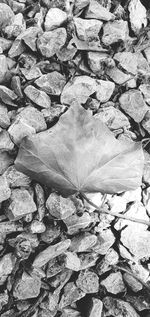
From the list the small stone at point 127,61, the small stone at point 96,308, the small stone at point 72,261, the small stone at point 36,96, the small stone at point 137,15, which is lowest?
the small stone at point 96,308

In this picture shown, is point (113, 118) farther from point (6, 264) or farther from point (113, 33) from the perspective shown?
point (6, 264)

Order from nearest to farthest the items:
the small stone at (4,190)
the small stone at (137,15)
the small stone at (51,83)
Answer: the small stone at (4,190)
the small stone at (51,83)
the small stone at (137,15)

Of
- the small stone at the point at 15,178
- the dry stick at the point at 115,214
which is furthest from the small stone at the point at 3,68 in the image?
the dry stick at the point at 115,214

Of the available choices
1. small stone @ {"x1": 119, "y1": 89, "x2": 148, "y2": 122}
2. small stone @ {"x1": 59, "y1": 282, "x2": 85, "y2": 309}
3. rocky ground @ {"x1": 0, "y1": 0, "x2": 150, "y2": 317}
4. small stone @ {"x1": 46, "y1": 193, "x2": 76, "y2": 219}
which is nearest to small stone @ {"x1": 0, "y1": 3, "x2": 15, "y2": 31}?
rocky ground @ {"x1": 0, "y1": 0, "x2": 150, "y2": 317}

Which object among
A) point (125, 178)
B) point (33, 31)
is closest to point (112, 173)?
point (125, 178)

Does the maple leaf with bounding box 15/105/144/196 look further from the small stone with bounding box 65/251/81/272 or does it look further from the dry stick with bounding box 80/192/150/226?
the small stone with bounding box 65/251/81/272

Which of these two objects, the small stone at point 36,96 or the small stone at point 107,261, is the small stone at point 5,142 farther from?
the small stone at point 107,261

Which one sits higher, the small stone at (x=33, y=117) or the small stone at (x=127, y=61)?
the small stone at (x=127, y=61)

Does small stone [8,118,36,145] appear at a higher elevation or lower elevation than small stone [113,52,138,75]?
lower
